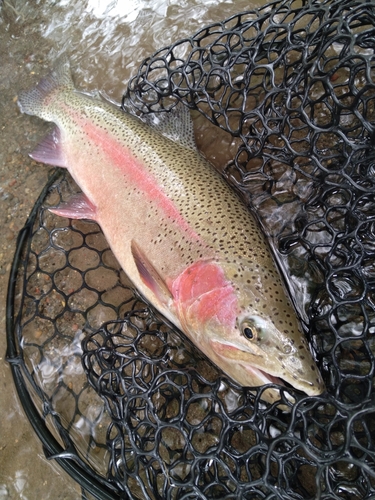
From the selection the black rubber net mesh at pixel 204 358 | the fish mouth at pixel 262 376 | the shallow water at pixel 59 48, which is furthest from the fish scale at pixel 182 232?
the shallow water at pixel 59 48

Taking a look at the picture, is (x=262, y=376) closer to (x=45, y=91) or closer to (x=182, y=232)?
(x=182, y=232)

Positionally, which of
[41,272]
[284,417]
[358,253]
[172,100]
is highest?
[172,100]

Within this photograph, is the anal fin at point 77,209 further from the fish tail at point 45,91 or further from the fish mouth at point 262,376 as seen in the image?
the fish mouth at point 262,376

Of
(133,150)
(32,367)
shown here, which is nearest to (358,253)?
(133,150)

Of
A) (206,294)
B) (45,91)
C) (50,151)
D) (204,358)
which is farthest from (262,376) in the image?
(45,91)

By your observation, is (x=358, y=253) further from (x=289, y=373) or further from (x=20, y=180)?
(x=20, y=180)

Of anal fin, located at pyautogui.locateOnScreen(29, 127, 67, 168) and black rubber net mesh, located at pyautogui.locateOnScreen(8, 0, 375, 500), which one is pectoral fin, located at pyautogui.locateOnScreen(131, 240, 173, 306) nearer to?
black rubber net mesh, located at pyautogui.locateOnScreen(8, 0, 375, 500)

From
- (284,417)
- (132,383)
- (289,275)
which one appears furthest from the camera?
(289,275)
